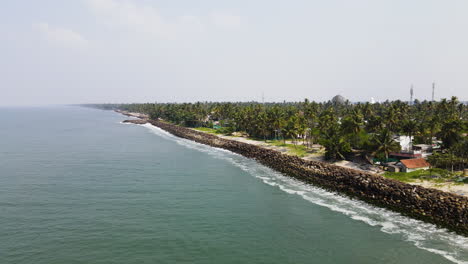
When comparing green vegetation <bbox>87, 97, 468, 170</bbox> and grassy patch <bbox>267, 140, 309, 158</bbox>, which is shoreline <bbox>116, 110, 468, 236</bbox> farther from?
green vegetation <bbox>87, 97, 468, 170</bbox>

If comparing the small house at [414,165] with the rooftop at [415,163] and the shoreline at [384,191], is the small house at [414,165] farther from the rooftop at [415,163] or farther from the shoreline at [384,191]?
the shoreline at [384,191]

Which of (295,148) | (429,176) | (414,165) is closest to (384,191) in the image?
(429,176)

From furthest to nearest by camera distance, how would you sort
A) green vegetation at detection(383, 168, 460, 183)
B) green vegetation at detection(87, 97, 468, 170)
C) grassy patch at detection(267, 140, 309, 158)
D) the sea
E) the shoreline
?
grassy patch at detection(267, 140, 309, 158), green vegetation at detection(87, 97, 468, 170), green vegetation at detection(383, 168, 460, 183), the shoreline, the sea

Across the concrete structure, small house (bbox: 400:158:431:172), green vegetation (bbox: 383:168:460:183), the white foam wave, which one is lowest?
the white foam wave

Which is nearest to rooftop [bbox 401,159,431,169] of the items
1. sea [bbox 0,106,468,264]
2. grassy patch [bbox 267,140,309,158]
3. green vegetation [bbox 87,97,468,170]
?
green vegetation [bbox 87,97,468,170]

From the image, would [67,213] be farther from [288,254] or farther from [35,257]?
[288,254]

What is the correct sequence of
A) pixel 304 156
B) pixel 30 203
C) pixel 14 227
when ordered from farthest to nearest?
1. pixel 304 156
2. pixel 30 203
3. pixel 14 227

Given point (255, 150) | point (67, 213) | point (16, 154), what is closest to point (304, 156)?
point (255, 150)

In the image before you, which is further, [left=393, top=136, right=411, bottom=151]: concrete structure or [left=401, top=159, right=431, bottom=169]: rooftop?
[left=393, top=136, right=411, bottom=151]: concrete structure
